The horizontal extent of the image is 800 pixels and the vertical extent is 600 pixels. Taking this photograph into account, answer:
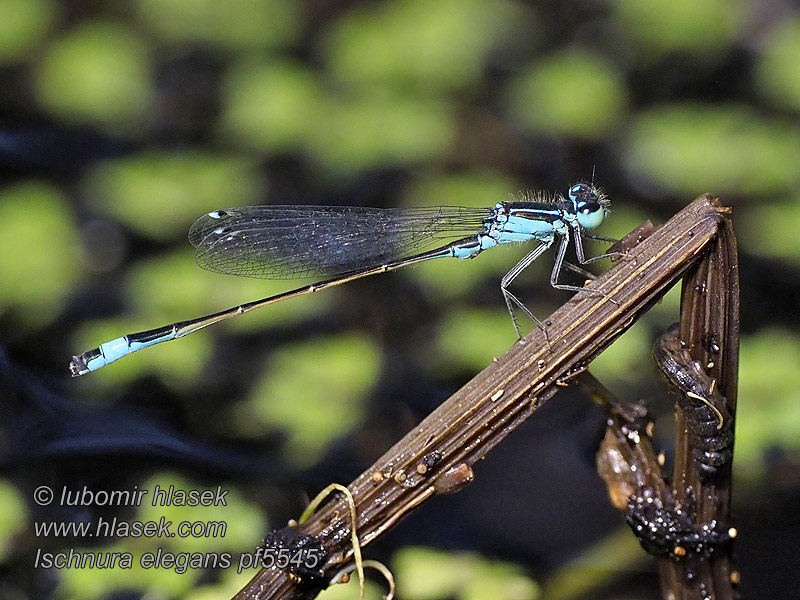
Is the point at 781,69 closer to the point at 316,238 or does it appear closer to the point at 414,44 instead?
the point at 414,44

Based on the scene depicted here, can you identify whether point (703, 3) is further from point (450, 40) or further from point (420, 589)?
point (420, 589)

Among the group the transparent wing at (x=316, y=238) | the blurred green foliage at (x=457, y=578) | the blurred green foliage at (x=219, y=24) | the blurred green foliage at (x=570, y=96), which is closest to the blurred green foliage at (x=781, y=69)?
the blurred green foliage at (x=570, y=96)

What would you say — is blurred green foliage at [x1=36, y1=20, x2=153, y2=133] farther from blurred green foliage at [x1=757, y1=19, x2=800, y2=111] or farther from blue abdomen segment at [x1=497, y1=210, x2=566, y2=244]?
blurred green foliage at [x1=757, y1=19, x2=800, y2=111]

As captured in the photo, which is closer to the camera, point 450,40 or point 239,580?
point 239,580

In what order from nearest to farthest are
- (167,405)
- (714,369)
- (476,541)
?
(714,369)
(476,541)
(167,405)

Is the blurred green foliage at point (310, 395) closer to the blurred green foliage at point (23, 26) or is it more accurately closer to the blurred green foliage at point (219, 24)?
the blurred green foliage at point (219, 24)

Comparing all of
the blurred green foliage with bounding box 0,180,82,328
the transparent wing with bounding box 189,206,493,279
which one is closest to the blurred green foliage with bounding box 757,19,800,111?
the transparent wing with bounding box 189,206,493,279

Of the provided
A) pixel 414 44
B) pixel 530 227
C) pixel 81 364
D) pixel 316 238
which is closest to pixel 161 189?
pixel 316 238

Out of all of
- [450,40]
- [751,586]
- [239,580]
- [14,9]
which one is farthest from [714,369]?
[14,9]
